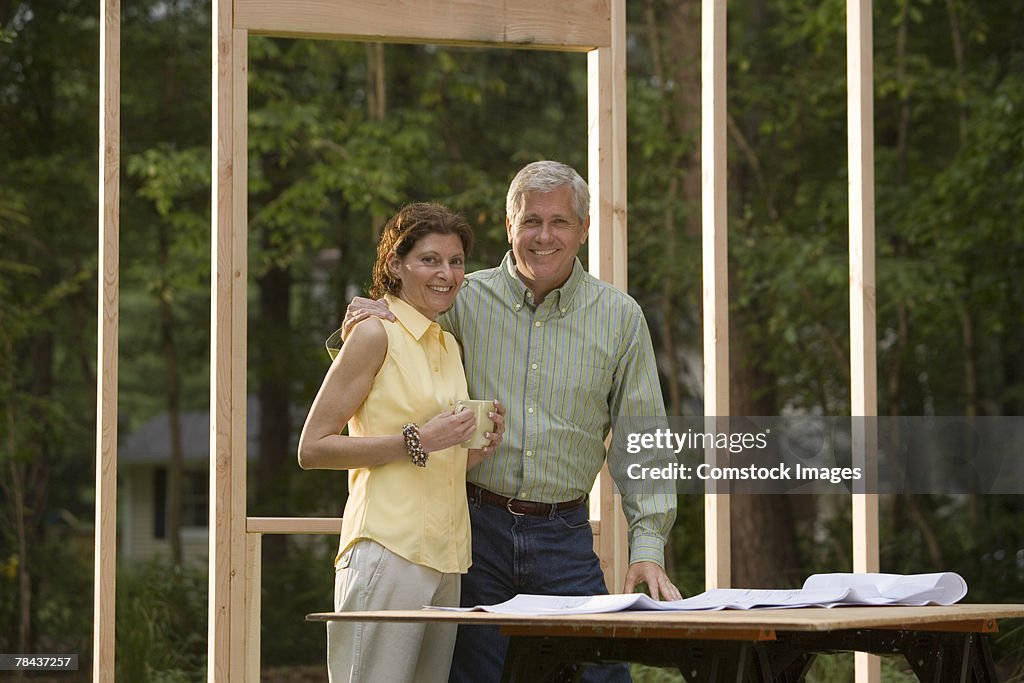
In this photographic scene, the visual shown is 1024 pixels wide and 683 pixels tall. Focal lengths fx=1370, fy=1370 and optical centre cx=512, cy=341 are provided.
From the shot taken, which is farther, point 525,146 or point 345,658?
point 525,146

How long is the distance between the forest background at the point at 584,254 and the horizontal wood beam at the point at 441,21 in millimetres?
4089

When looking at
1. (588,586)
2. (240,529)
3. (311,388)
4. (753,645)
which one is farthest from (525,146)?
(753,645)

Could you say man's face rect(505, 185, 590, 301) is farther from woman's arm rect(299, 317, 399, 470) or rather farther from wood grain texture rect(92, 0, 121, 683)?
wood grain texture rect(92, 0, 121, 683)

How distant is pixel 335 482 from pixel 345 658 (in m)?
7.33

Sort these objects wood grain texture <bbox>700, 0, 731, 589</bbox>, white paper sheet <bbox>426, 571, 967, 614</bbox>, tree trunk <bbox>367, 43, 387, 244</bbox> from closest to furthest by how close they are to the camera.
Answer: white paper sheet <bbox>426, 571, 967, 614</bbox>, wood grain texture <bbox>700, 0, 731, 589</bbox>, tree trunk <bbox>367, 43, 387, 244</bbox>

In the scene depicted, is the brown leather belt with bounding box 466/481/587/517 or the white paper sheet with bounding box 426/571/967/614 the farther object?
the brown leather belt with bounding box 466/481/587/517

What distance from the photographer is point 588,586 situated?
2.96 metres

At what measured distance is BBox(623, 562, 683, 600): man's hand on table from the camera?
2.73m

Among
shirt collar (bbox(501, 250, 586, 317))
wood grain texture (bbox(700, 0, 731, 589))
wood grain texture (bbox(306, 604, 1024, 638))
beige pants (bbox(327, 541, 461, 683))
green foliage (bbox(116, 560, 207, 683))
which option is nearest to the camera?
wood grain texture (bbox(306, 604, 1024, 638))

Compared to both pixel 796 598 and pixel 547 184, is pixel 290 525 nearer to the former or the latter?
pixel 547 184

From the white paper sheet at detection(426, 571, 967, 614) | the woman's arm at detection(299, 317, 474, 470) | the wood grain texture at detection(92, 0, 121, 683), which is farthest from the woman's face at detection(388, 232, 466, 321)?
the wood grain texture at detection(92, 0, 121, 683)

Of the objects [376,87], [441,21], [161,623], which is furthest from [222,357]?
[376,87]

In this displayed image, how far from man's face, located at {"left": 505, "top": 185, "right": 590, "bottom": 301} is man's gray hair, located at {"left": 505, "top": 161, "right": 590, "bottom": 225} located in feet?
0.03

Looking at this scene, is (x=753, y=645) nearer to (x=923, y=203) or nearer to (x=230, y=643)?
(x=230, y=643)
